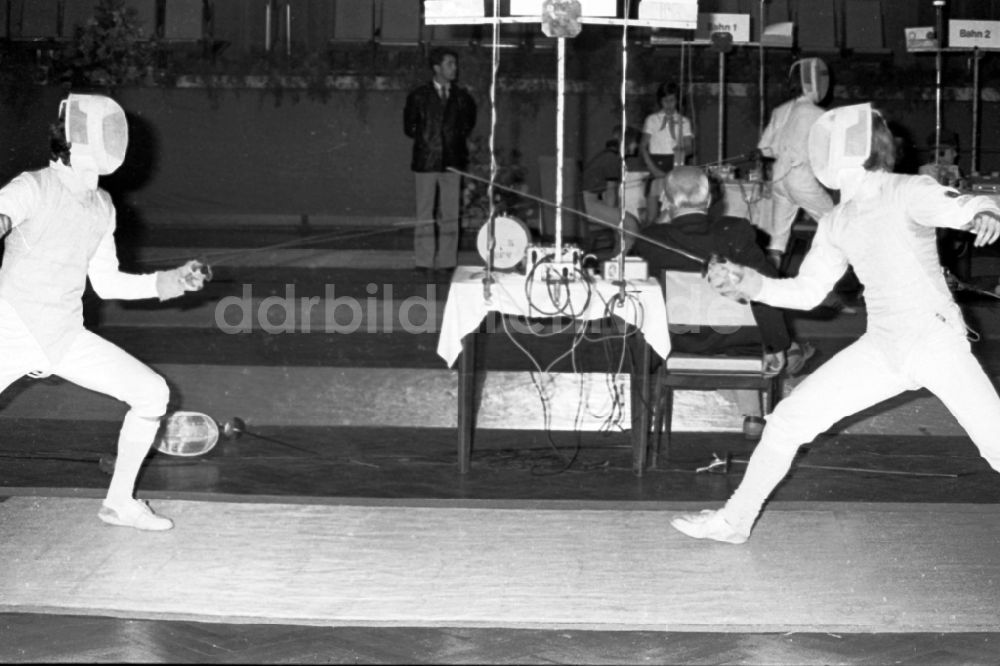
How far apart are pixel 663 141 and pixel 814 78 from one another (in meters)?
2.02

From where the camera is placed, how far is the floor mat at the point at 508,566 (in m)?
2.97

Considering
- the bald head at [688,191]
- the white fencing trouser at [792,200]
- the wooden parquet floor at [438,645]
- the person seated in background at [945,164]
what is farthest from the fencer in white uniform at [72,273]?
the white fencing trouser at [792,200]

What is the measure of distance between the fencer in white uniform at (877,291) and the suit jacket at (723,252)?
1104 millimetres

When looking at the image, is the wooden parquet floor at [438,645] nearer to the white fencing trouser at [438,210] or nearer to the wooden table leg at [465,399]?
the wooden table leg at [465,399]

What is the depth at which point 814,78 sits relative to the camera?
6.57m

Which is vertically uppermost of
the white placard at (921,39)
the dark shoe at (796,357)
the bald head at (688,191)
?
the white placard at (921,39)

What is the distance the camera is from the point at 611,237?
8.87 meters

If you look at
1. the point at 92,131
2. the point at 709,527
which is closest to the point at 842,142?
the point at 709,527

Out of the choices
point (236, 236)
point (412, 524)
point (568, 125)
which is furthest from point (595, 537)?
point (568, 125)

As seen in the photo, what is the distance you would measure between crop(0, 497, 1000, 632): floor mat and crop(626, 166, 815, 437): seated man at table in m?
0.79

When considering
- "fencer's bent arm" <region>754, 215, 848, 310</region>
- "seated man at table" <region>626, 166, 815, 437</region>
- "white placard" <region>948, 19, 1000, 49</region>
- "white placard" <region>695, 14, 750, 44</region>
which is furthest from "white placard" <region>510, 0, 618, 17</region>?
"white placard" <region>948, 19, 1000, 49</region>

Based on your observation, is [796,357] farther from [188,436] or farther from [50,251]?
[50,251]

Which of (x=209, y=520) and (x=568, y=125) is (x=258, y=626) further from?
(x=568, y=125)

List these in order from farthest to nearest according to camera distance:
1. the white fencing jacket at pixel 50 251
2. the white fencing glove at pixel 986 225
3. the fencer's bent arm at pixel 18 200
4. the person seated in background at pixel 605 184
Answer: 1. the person seated in background at pixel 605 184
2. the white fencing jacket at pixel 50 251
3. the fencer's bent arm at pixel 18 200
4. the white fencing glove at pixel 986 225
